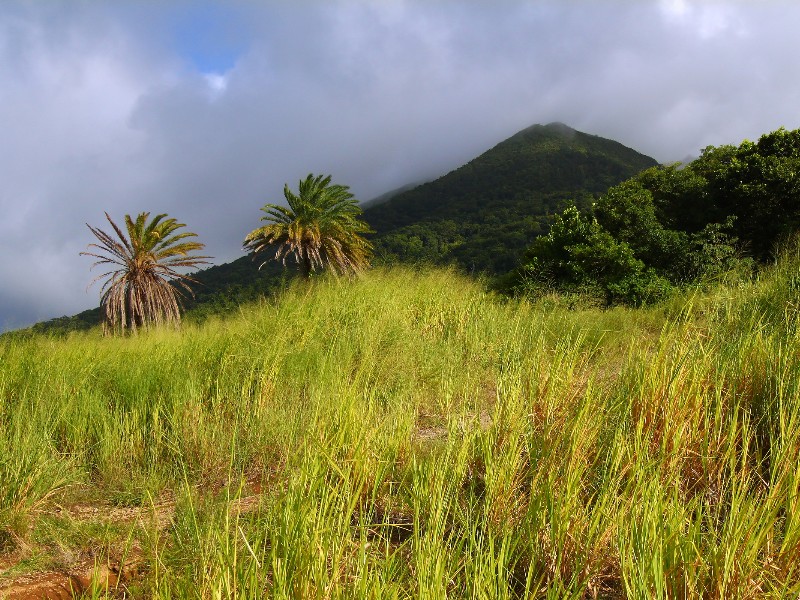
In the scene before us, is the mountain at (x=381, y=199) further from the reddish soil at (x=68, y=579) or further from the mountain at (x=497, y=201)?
the reddish soil at (x=68, y=579)

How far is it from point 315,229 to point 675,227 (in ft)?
46.0

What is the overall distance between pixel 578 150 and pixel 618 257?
6246 centimetres

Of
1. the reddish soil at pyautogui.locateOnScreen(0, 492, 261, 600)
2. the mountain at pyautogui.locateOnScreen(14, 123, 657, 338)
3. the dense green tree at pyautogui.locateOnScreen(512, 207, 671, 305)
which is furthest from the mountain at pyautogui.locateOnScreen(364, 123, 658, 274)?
the reddish soil at pyautogui.locateOnScreen(0, 492, 261, 600)

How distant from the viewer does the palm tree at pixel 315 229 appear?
2250 centimetres

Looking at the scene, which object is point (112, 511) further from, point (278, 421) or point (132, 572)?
point (278, 421)

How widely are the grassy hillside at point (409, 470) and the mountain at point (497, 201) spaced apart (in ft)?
73.8

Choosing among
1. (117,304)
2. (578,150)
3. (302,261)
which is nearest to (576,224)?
(302,261)

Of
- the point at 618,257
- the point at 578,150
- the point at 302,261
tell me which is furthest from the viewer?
the point at 578,150

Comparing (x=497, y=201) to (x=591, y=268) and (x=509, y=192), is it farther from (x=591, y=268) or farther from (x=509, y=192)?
(x=591, y=268)

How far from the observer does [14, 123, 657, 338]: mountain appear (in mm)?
35766

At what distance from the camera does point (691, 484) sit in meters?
2.79

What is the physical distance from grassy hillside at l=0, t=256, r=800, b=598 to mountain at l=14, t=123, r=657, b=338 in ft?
73.8

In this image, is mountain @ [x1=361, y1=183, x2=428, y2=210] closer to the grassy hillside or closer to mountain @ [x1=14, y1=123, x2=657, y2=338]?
mountain @ [x1=14, y1=123, x2=657, y2=338]

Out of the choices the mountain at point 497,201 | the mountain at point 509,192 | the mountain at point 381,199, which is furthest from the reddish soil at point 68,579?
the mountain at point 381,199
